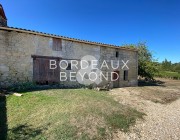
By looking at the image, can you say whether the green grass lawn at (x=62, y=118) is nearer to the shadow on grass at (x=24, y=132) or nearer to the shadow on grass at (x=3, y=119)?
the shadow on grass at (x=24, y=132)

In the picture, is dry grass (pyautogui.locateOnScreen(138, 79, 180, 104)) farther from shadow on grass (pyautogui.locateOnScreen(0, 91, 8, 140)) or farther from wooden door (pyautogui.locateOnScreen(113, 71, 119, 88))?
shadow on grass (pyautogui.locateOnScreen(0, 91, 8, 140))

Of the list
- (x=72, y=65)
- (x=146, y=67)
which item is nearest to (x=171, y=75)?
(x=146, y=67)

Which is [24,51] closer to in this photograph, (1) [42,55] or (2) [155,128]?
(1) [42,55]

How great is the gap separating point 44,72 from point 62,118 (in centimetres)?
722

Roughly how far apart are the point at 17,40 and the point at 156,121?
34.7 ft

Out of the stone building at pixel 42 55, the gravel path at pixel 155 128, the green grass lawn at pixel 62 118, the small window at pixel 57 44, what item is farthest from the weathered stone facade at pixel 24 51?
the gravel path at pixel 155 128

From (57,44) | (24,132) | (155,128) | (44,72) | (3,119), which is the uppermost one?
(57,44)

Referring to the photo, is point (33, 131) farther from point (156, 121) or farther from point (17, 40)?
point (17, 40)

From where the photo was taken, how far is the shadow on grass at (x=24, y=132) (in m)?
5.40

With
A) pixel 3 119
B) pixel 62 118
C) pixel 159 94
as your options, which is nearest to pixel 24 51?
pixel 3 119

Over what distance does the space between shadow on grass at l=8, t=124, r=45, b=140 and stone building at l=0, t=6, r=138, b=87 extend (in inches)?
252

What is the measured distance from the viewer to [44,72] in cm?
1318

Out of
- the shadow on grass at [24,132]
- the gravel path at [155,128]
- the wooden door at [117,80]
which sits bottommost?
the gravel path at [155,128]

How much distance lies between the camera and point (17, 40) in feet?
38.6
